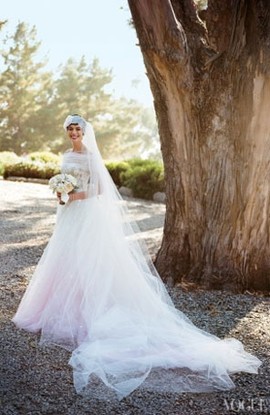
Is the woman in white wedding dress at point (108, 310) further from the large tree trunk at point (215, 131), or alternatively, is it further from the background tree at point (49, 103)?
the background tree at point (49, 103)

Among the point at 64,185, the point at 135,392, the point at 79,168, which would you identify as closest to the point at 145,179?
the point at 79,168

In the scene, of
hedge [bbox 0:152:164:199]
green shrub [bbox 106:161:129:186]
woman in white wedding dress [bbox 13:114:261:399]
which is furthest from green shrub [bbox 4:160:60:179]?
woman in white wedding dress [bbox 13:114:261:399]

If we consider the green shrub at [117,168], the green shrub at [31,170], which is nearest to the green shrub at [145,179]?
the green shrub at [117,168]

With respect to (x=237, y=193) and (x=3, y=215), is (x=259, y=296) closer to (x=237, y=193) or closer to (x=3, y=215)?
(x=237, y=193)

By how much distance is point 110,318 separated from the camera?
3.92 m

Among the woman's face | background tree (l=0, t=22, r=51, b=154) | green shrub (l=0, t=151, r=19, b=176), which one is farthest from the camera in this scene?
background tree (l=0, t=22, r=51, b=154)

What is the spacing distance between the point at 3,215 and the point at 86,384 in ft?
24.9

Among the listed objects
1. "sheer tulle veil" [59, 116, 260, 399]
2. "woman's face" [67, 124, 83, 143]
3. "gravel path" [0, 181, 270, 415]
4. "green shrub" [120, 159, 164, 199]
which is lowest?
"gravel path" [0, 181, 270, 415]

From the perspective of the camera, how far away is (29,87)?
31.0 m

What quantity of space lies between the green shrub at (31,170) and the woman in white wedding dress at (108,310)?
11988 millimetres

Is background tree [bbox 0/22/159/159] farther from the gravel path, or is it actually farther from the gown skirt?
the gown skirt

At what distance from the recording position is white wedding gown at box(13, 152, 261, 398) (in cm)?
324

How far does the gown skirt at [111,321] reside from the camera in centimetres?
323

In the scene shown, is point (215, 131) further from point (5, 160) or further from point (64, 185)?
point (5, 160)
